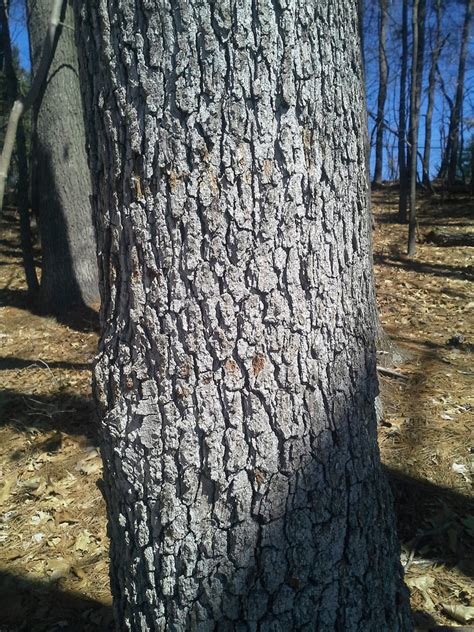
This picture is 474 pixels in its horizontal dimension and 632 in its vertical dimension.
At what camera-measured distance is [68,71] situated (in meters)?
6.30

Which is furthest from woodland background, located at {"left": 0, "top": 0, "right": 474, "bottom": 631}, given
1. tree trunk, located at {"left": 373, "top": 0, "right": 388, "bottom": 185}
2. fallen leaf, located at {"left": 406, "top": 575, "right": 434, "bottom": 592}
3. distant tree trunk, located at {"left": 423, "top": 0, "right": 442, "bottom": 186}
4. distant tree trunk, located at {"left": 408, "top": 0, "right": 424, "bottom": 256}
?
distant tree trunk, located at {"left": 423, "top": 0, "right": 442, "bottom": 186}

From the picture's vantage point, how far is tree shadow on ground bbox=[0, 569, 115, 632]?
2.45 metres

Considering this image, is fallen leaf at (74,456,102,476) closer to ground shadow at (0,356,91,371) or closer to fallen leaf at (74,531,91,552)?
fallen leaf at (74,531,91,552)

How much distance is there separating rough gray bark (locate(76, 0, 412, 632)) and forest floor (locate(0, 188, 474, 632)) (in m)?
1.13

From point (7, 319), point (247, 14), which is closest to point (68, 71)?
point (7, 319)

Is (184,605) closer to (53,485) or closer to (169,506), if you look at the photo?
(169,506)

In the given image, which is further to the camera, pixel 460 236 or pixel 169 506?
pixel 460 236

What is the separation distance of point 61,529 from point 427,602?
2099mm

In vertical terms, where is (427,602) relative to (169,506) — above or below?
below

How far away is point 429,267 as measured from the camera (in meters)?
8.45

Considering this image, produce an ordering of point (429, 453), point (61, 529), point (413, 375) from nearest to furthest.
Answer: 1. point (61, 529)
2. point (429, 453)
3. point (413, 375)

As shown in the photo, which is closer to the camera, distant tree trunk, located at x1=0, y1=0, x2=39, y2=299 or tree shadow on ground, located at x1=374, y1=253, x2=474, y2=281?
distant tree trunk, located at x1=0, y1=0, x2=39, y2=299

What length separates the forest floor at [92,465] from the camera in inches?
101

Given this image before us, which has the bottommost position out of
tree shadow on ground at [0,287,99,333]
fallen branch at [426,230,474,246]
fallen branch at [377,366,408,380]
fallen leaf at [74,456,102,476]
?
fallen leaf at [74,456,102,476]
